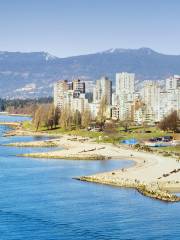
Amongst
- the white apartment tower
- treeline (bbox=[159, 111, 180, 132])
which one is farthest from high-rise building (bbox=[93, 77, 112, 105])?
treeline (bbox=[159, 111, 180, 132])

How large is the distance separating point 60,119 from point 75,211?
76.7 m

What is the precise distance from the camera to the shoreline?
42.5 m

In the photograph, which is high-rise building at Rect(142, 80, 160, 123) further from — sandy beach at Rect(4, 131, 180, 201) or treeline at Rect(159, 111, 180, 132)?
sandy beach at Rect(4, 131, 180, 201)

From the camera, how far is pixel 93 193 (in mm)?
41375

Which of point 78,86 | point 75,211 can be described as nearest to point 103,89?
point 78,86

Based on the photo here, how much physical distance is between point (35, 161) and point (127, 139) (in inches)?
937

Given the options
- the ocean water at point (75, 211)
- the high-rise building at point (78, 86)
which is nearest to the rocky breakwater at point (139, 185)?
the ocean water at point (75, 211)

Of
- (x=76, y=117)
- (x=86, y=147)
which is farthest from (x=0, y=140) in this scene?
(x=76, y=117)

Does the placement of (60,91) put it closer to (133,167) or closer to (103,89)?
(103,89)

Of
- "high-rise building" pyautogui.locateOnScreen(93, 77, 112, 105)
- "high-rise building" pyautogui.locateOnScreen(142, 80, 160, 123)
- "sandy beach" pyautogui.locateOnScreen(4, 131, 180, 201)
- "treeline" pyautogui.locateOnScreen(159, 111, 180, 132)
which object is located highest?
"high-rise building" pyautogui.locateOnScreen(93, 77, 112, 105)

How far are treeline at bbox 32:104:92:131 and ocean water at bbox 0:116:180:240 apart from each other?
5916cm

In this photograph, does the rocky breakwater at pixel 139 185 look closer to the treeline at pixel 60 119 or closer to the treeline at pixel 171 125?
the treeline at pixel 171 125

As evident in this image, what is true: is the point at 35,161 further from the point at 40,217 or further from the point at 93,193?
the point at 40,217

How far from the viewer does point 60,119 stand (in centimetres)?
11188
